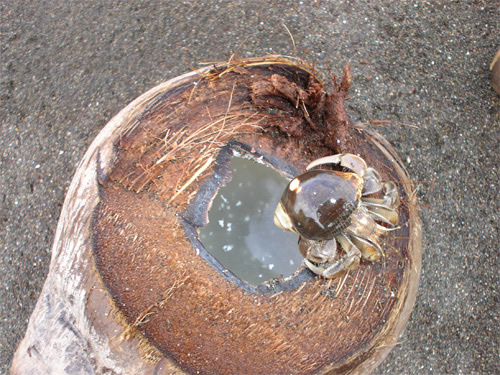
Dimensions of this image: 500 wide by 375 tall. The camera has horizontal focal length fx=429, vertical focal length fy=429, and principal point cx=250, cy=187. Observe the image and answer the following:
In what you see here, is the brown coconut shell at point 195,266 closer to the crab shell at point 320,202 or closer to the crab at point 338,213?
the crab at point 338,213

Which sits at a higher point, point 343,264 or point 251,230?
point 343,264

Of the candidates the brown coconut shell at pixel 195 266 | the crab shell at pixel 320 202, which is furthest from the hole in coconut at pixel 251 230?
the crab shell at pixel 320 202

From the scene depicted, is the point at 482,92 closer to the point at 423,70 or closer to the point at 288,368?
the point at 423,70

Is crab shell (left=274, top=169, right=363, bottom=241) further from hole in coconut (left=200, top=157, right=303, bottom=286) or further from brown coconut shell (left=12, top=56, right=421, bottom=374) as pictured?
hole in coconut (left=200, top=157, right=303, bottom=286)

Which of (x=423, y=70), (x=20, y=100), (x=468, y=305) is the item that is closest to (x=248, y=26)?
(x=423, y=70)

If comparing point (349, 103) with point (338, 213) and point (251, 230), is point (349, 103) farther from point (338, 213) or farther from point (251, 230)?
point (338, 213)

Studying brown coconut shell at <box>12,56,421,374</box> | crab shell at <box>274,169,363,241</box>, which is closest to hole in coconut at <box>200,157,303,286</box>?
brown coconut shell at <box>12,56,421,374</box>

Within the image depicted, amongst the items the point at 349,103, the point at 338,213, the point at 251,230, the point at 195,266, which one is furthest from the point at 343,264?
the point at 349,103
